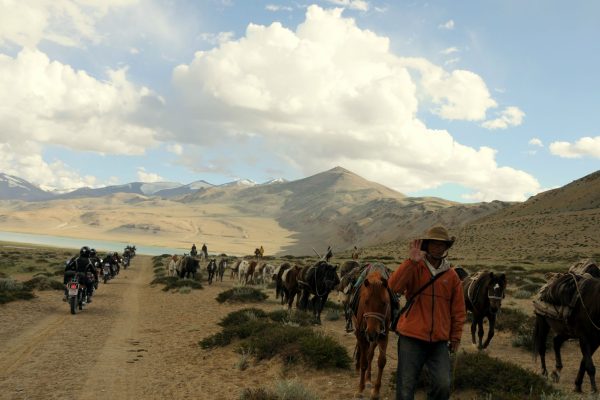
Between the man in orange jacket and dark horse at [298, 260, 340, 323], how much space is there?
8.38m

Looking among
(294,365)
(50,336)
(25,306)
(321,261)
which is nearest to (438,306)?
(294,365)

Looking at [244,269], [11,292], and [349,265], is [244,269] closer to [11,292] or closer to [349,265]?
[11,292]

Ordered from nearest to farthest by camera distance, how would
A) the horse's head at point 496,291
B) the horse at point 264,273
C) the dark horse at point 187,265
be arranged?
the horse's head at point 496,291 < the horse at point 264,273 < the dark horse at point 187,265

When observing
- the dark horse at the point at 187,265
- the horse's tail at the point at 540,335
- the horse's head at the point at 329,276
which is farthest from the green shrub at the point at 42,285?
the horse's tail at the point at 540,335

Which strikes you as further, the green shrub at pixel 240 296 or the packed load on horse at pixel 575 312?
the green shrub at pixel 240 296

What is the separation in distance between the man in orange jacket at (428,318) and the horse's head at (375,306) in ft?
4.42

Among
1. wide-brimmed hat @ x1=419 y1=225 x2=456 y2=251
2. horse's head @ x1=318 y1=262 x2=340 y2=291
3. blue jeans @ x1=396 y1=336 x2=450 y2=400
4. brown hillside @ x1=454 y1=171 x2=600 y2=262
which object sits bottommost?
blue jeans @ x1=396 y1=336 x2=450 y2=400

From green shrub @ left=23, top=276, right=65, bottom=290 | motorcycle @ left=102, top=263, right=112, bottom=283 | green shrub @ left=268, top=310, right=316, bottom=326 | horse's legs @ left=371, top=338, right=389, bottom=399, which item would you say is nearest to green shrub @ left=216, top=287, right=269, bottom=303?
green shrub @ left=268, top=310, right=316, bottom=326

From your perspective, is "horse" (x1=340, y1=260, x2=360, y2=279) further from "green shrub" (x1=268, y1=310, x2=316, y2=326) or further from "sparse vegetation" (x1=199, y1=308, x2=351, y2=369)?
"sparse vegetation" (x1=199, y1=308, x2=351, y2=369)

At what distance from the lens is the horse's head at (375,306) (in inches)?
263

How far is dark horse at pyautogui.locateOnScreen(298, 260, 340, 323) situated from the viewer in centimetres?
1376

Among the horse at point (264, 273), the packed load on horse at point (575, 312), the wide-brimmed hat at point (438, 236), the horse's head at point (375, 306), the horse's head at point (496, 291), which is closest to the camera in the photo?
the wide-brimmed hat at point (438, 236)

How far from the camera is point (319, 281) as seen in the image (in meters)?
14.0

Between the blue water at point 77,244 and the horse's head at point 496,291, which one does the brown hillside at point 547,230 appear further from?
the blue water at point 77,244
